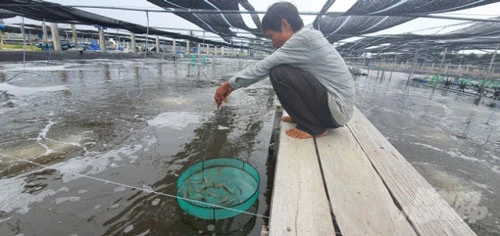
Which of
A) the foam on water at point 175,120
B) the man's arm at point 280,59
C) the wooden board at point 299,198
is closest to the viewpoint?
the wooden board at point 299,198

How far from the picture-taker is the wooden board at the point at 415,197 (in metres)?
0.85

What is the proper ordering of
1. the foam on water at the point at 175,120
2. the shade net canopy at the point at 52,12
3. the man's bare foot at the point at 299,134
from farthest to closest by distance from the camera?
the shade net canopy at the point at 52,12 < the foam on water at the point at 175,120 < the man's bare foot at the point at 299,134

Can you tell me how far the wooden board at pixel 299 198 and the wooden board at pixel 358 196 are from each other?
0.05m

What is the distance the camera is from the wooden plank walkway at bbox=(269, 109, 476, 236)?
833mm

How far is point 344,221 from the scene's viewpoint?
2.82 feet

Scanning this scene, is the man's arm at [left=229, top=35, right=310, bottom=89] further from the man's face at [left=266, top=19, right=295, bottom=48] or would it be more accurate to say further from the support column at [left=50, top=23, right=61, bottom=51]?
the support column at [left=50, top=23, right=61, bottom=51]

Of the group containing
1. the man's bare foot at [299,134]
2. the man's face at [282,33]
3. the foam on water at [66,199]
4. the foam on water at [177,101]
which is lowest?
the foam on water at [66,199]

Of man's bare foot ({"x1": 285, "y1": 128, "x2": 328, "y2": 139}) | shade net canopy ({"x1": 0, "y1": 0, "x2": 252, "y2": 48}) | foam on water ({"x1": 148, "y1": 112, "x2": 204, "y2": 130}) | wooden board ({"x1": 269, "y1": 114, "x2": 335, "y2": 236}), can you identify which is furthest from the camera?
shade net canopy ({"x1": 0, "y1": 0, "x2": 252, "y2": 48})

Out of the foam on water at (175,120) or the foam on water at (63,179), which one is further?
the foam on water at (175,120)

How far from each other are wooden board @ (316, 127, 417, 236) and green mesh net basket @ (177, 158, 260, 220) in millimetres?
546

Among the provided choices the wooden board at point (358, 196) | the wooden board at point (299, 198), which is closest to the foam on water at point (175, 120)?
the wooden board at point (299, 198)

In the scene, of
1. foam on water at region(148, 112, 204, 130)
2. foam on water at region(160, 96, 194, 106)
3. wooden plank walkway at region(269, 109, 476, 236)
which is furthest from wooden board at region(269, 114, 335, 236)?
foam on water at region(160, 96, 194, 106)

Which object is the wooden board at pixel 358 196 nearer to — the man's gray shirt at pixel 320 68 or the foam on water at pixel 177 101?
the man's gray shirt at pixel 320 68

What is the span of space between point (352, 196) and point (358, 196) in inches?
1.1
